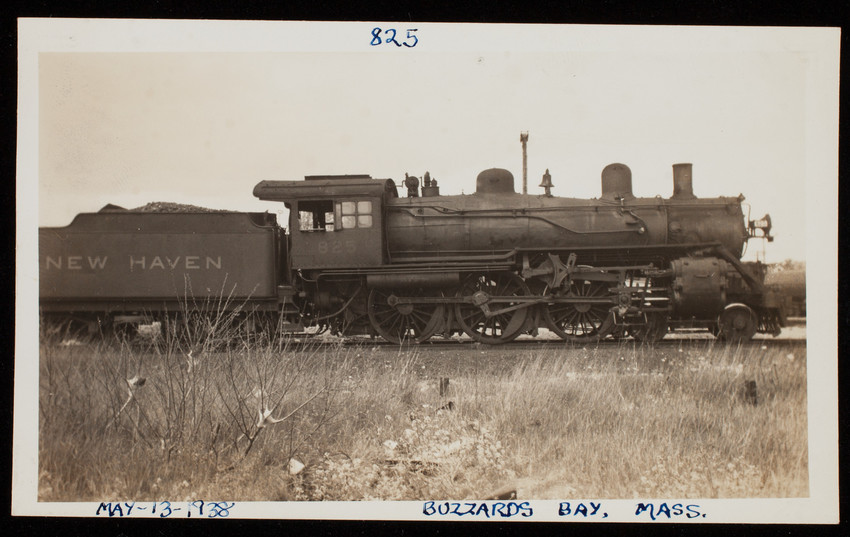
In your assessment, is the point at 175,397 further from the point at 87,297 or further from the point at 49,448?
the point at 87,297

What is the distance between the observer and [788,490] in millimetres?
4859

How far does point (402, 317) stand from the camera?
830 centimetres

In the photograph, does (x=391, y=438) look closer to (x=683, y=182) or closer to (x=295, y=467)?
(x=295, y=467)

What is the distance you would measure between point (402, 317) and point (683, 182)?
431 centimetres

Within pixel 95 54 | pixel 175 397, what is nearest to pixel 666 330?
pixel 175 397

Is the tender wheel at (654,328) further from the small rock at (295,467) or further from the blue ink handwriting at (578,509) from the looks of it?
the small rock at (295,467)

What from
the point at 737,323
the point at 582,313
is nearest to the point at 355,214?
the point at 582,313

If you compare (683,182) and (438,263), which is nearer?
(438,263)

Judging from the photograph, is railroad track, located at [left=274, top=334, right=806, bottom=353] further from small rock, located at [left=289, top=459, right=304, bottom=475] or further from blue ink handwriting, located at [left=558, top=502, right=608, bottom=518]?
blue ink handwriting, located at [left=558, top=502, right=608, bottom=518]

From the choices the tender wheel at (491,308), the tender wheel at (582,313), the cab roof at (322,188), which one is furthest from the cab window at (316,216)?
the tender wheel at (582,313)

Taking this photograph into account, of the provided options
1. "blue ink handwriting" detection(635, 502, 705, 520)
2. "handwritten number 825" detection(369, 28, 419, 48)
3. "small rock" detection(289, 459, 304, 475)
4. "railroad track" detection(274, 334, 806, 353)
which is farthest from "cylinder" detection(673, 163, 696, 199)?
"small rock" detection(289, 459, 304, 475)

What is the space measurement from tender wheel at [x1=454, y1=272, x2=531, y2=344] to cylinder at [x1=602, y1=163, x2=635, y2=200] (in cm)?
180

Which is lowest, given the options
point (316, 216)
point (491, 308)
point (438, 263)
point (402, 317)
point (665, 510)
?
point (665, 510)

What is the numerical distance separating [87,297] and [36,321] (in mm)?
2782
